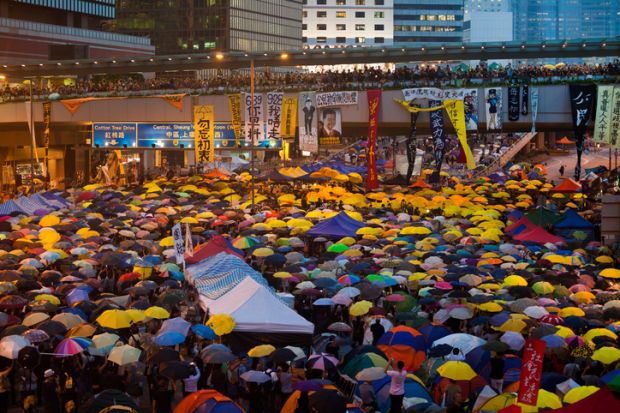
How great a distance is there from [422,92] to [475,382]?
2995 centimetres

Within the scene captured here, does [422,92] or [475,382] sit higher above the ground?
[422,92]

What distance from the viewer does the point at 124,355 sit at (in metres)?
16.8

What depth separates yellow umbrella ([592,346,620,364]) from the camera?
16.8 metres

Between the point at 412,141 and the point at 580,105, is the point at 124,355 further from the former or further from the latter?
the point at 412,141

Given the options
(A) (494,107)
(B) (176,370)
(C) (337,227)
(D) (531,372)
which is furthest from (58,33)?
(D) (531,372)

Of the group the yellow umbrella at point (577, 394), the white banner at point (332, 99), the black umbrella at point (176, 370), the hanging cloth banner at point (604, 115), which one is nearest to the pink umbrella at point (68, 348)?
the black umbrella at point (176, 370)

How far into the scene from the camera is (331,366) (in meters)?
16.7

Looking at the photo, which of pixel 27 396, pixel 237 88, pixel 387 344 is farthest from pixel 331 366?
pixel 237 88

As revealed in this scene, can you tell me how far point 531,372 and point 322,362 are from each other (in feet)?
13.8

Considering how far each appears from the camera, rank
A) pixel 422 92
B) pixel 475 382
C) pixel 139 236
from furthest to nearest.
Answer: pixel 422 92 → pixel 139 236 → pixel 475 382

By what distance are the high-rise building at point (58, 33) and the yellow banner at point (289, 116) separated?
41.8m

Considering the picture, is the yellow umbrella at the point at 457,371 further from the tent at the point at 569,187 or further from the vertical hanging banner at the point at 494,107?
the tent at the point at 569,187

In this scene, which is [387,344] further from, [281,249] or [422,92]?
[422,92]

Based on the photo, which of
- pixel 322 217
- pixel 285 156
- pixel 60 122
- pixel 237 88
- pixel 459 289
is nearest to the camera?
pixel 459 289
